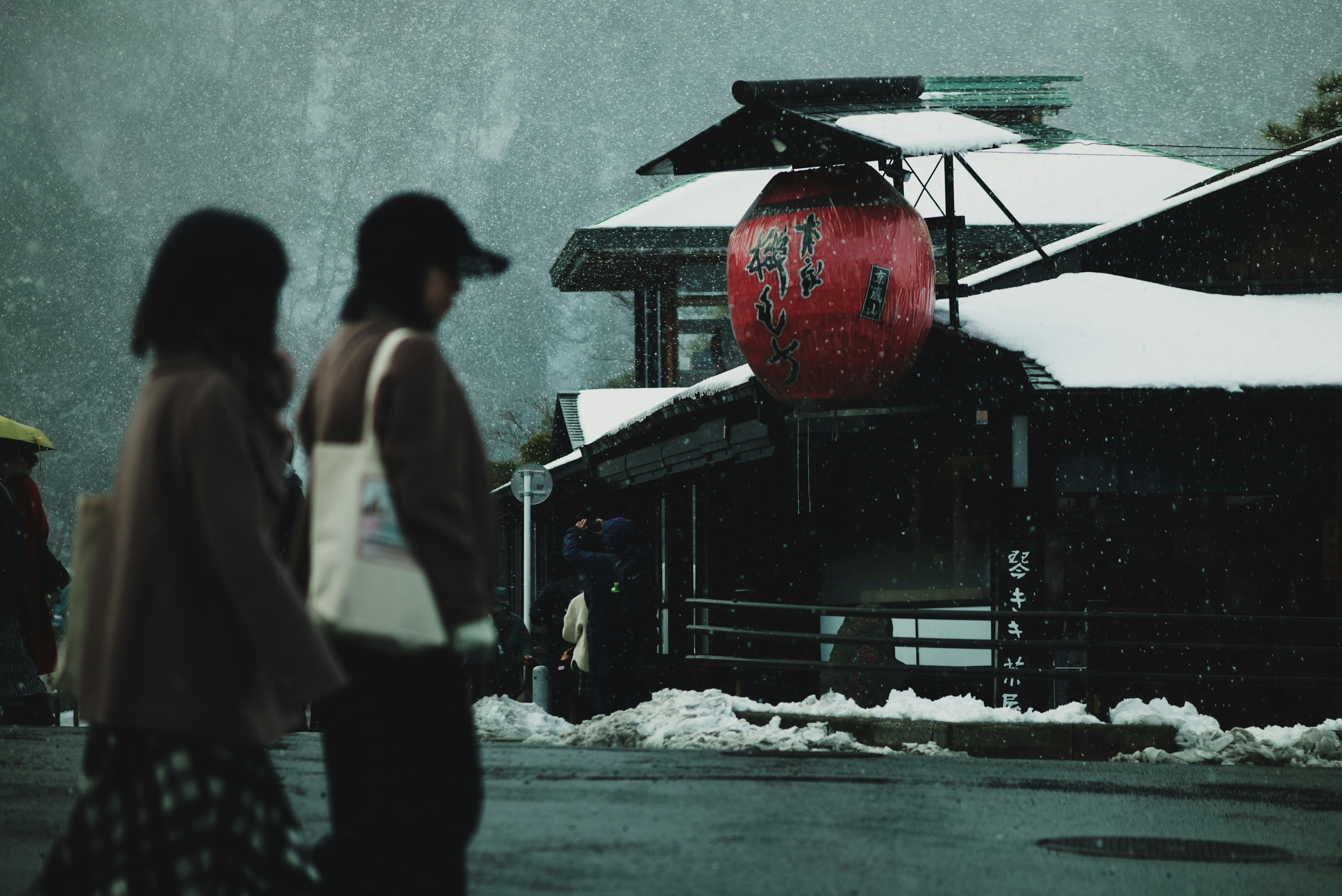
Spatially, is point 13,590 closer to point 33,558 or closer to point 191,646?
point 33,558

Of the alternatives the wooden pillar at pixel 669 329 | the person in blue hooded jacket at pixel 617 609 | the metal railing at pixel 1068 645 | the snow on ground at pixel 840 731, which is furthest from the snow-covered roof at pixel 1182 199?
the wooden pillar at pixel 669 329

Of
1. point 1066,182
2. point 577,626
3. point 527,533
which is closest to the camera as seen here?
point 577,626

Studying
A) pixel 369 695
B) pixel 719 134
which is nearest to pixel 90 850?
pixel 369 695

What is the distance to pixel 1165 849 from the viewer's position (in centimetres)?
624

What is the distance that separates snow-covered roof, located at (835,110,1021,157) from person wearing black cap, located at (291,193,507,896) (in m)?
9.01

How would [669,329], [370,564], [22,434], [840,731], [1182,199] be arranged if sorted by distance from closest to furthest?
[370,564] → [22,434] → [840,731] → [1182,199] → [669,329]

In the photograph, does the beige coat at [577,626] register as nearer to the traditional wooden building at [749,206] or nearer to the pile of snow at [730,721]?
the pile of snow at [730,721]

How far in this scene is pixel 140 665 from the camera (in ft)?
9.51

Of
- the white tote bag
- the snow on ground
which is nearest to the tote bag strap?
the white tote bag

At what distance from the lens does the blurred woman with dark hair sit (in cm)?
287

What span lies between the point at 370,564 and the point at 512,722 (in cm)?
933

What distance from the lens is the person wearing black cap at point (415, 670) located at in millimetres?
3188

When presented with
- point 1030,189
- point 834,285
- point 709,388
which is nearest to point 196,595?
point 834,285

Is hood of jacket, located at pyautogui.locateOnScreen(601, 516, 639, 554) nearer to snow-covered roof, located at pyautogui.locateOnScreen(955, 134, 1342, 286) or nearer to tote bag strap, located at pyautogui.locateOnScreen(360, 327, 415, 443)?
snow-covered roof, located at pyautogui.locateOnScreen(955, 134, 1342, 286)
